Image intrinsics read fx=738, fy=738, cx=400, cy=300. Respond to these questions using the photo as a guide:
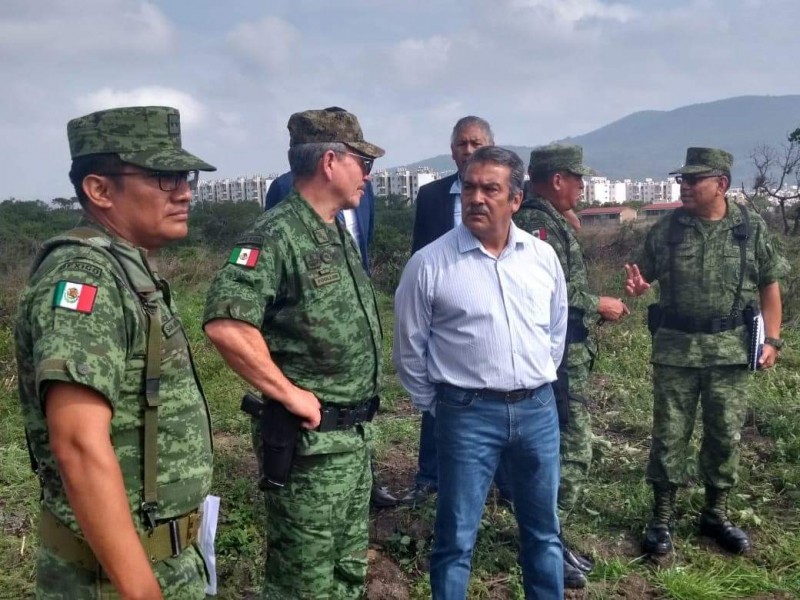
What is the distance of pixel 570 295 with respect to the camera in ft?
11.2

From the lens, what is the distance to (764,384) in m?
6.36

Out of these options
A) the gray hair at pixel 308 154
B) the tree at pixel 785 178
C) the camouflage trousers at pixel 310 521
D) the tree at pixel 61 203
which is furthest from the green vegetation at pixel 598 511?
the tree at pixel 61 203

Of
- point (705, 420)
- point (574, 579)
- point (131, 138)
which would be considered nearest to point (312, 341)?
point (131, 138)

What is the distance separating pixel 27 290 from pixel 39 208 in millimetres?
25181

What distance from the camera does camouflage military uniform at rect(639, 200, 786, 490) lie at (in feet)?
12.4

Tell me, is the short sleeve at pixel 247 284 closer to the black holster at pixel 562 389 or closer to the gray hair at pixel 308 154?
the gray hair at pixel 308 154

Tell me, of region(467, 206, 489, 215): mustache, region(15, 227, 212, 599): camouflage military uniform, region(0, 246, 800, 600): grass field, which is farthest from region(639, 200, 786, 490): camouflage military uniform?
region(15, 227, 212, 599): camouflage military uniform

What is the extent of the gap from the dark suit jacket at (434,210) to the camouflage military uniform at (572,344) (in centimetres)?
65

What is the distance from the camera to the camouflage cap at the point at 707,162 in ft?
12.3

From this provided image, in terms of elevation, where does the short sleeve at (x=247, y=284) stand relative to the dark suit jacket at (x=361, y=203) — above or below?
below

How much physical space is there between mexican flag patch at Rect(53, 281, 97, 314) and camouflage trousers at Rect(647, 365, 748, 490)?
3.15 meters

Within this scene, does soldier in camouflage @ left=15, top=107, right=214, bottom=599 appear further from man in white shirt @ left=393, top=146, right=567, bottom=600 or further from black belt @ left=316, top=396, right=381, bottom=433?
man in white shirt @ left=393, top=146, right=567, bottom=600

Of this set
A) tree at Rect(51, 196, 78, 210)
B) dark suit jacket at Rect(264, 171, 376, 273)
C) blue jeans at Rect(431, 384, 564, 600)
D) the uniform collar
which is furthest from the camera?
tree at Rect(51, 196, 78, 210)

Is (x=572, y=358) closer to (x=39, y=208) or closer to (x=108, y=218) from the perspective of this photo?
(x=108, y=218)
